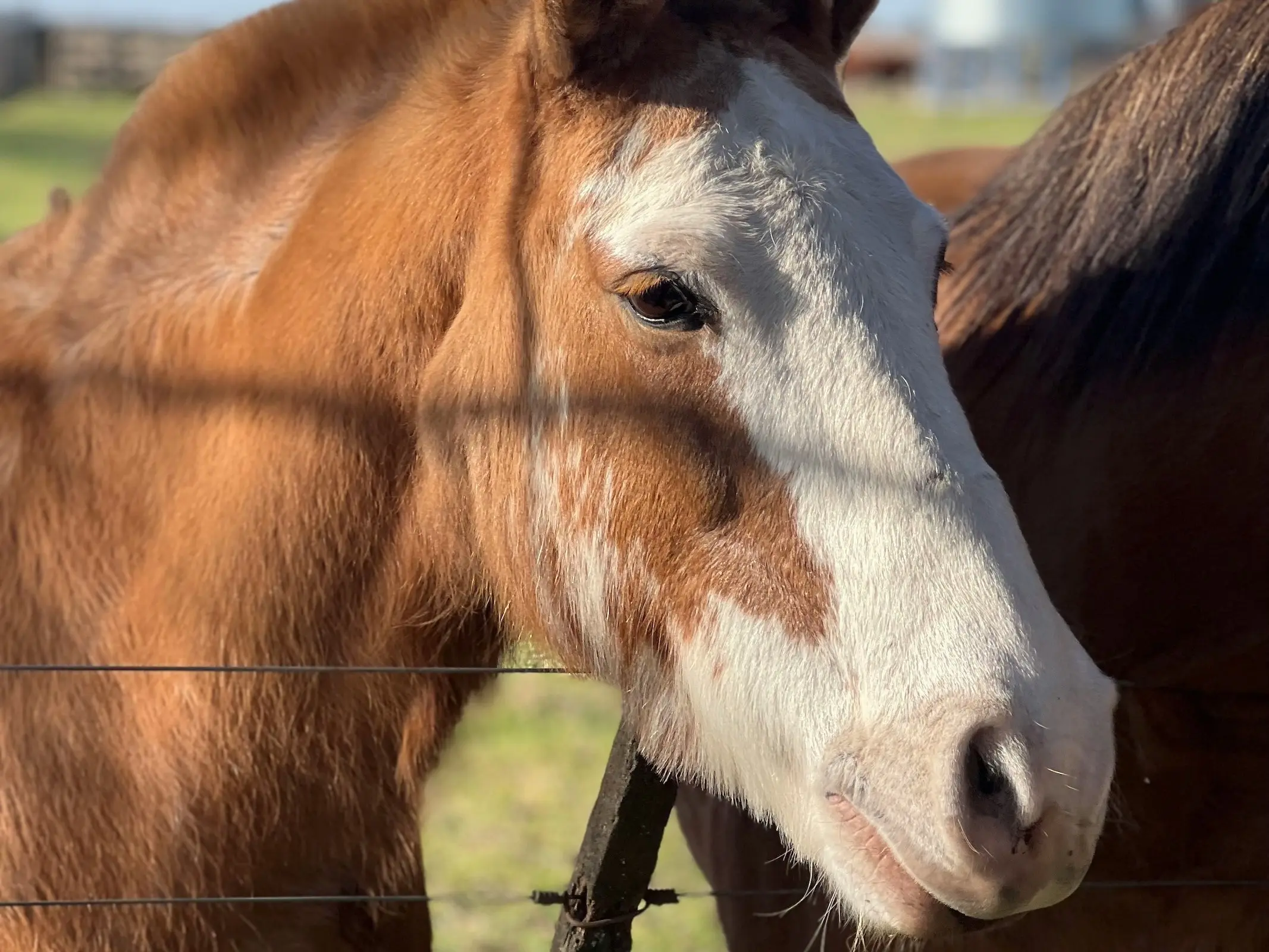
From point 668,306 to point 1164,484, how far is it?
3.39ft

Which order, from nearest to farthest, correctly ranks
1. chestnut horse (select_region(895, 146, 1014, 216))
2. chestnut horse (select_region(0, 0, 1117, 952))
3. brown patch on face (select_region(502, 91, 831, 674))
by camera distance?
chestnut horse (select_region(0, 0, 1117, 952)) → brown patch on face (select_region(502, 91, 831, 674)) → chestnut horse (select_region(895, 146, 1014, 216))

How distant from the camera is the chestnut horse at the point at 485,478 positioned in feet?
5.70

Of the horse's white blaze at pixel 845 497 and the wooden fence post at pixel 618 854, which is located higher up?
the horse's white blaze at pixel 845 497

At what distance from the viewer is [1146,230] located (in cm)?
256

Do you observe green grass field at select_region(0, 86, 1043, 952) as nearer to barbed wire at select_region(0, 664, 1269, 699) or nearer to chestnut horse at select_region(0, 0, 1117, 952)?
barbed wire at select_region(0, 664, 1269, 699)

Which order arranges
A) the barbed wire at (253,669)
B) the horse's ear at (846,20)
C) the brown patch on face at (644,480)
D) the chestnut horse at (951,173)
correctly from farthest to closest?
the chestnut horse at (951,173), the horse's ear at (846,20), the barbed wire at (253,669), the brown patch on face at (644,480)

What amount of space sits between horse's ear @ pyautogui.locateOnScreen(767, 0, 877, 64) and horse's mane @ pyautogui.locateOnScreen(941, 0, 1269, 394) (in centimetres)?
68

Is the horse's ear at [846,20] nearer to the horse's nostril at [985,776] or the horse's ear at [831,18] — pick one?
the horse's ear at [831,18]

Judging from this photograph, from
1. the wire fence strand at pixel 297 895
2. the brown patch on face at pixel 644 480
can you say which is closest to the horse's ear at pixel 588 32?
the brown patch on face at pixel 644 480

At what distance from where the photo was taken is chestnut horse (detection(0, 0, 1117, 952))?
174 cm

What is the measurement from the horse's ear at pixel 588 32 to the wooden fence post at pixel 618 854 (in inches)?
39.4

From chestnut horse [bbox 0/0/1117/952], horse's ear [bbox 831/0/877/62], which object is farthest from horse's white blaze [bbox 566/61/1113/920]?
horse's ear [bbox 831/0/877/62]

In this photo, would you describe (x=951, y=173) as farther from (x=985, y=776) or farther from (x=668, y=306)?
(x=985, y=776)

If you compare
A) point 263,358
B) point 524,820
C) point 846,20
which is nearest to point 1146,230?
point 846,20
